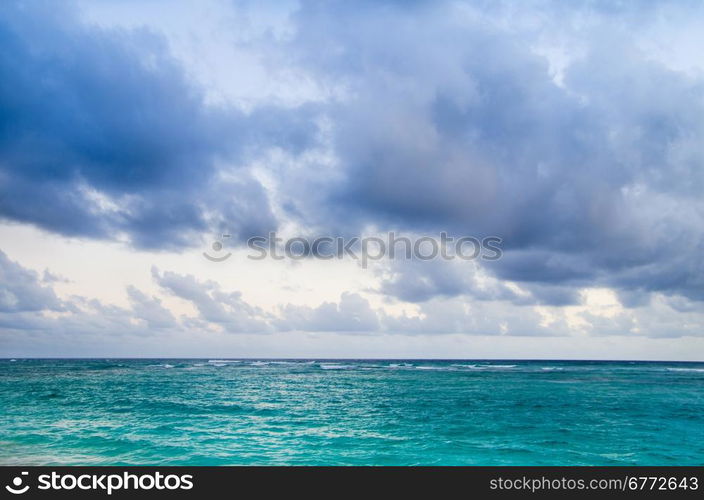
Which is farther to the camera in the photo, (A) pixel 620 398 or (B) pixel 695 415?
(A) pixel 620 398

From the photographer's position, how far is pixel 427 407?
33.7 metres

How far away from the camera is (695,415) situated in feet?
103

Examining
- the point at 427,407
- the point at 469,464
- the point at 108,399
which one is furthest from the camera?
the point at 108,399
